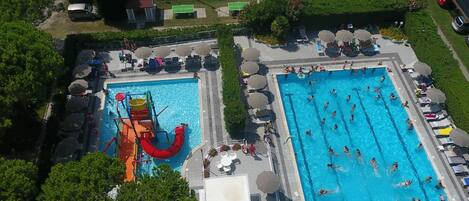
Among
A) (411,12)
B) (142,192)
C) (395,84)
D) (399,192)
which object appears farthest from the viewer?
(411,12)

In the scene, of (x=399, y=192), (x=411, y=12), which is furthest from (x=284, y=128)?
(x=411, y=12)

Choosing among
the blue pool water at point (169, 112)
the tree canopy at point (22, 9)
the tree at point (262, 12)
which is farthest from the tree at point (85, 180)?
the tree at point (262, 12)

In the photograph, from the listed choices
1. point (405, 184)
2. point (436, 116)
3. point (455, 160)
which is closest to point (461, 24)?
point (436, 116)

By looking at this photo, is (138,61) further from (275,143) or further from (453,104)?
(453,104)

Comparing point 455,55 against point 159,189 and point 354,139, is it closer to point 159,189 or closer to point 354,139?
point 354,139

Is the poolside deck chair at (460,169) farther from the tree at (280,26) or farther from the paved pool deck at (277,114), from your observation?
the tree at (280,26)

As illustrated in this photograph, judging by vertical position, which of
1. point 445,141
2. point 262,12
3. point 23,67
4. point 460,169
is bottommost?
point 460,169
